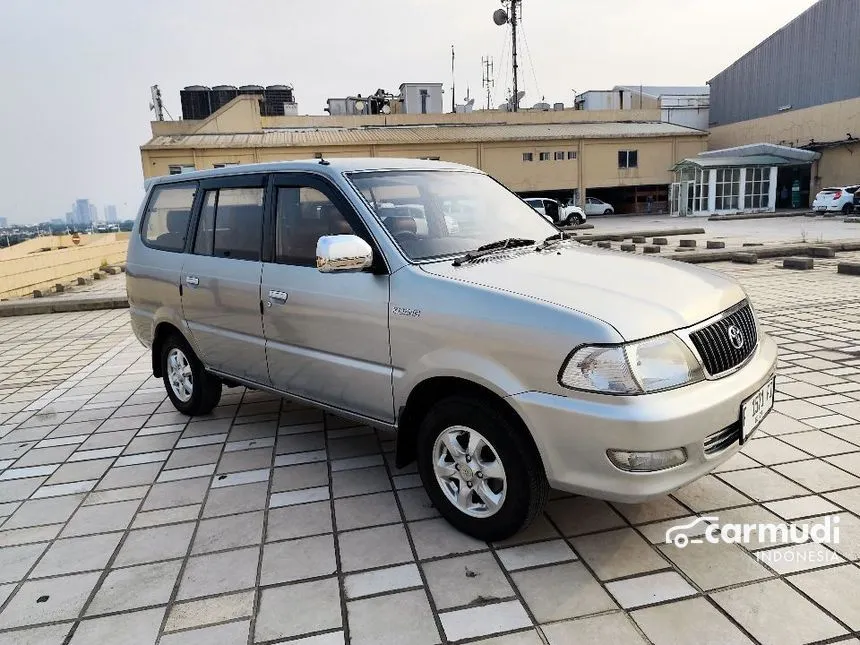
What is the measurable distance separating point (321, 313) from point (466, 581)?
1.70 meters

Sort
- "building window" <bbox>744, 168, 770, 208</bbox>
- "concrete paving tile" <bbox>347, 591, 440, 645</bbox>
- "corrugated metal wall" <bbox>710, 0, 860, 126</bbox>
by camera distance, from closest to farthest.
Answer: "concrete paving tile" <bbox>347, 591, 440, 645</bbox> < "corrugated metal wall" <bbox>710, 0, 860, 126</bbox> < "building window" <bbox>744, 168, 770, 208</bbox>

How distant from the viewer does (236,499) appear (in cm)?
372

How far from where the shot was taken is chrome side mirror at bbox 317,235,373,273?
314cm

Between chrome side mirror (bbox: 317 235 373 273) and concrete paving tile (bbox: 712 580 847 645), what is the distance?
2271mm

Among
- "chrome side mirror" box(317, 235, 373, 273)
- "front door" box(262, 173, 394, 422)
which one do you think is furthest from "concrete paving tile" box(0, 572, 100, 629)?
"chrome side mirror" box(317, 235, 373, 273)

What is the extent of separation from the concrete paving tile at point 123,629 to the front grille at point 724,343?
2.65 meters

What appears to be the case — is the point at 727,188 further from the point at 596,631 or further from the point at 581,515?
the point at 596,631

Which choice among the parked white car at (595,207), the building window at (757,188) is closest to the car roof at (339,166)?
the building window at (757,188)

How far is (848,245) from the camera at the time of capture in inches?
599

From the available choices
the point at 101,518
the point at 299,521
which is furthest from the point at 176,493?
the point at 299,521

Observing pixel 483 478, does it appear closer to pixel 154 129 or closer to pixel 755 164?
pixel 755 164

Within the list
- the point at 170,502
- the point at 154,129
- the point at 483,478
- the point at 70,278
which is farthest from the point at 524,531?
the point at 154,129

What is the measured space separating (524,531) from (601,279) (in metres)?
1.36

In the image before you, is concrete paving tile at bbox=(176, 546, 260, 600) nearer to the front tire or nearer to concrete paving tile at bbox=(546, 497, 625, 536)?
the front tire
